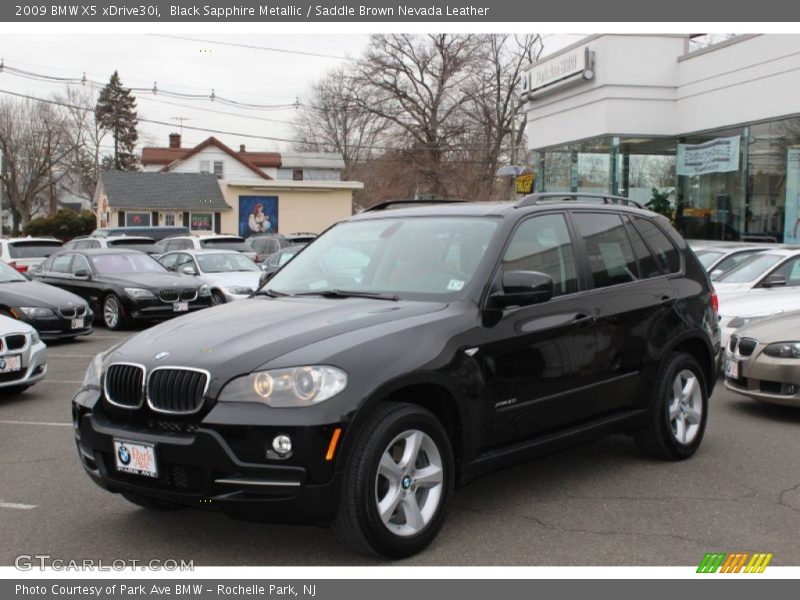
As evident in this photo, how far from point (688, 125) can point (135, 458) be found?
73.0 ft

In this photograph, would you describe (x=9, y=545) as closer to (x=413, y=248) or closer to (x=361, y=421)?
(x=361, y=421)

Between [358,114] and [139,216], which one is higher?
[358,114]

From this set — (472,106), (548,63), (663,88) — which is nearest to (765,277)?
(663,88)

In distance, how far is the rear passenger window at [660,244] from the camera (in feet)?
21.6

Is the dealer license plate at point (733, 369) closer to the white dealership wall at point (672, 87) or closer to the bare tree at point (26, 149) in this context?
the white dealership wall at point (672, 87)

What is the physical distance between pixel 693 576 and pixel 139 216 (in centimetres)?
5089

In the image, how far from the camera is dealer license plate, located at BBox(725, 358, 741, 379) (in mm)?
8188

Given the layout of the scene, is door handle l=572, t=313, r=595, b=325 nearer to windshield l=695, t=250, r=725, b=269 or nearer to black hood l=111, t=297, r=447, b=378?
black hood l=111, t=297, r=447, b=378

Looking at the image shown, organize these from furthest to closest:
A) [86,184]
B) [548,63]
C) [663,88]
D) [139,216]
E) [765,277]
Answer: [86,184], [139,216], [548,63], [663,88], [765,277]

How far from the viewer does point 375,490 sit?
4199 millimetres

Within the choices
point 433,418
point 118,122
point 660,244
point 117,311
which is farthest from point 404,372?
point 118,122

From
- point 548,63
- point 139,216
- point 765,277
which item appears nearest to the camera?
point 765,277

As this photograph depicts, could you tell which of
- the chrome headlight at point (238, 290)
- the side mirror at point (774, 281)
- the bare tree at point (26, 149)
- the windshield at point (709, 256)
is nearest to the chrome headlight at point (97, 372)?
the side mirror at point (774, 281)
